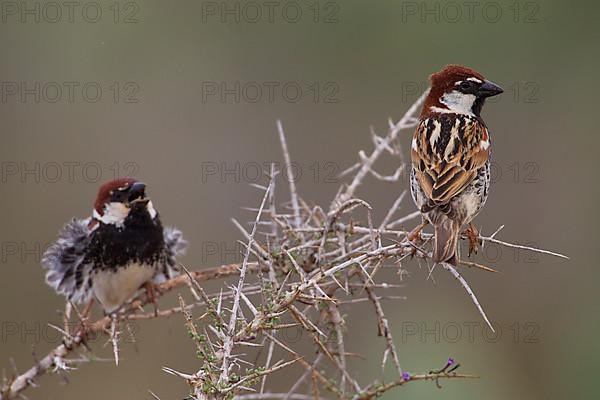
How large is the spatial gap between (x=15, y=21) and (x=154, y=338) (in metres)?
3.24

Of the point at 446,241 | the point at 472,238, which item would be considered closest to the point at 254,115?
the point at 472,238

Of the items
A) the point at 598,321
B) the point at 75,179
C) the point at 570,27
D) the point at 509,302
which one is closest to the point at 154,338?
the point at 75,179

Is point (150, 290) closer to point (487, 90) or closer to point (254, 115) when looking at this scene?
point (487, 90)

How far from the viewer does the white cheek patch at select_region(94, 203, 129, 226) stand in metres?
5.22

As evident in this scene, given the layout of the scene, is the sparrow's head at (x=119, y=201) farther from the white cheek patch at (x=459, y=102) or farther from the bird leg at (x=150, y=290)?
the white cheek patch at (x=459, y=102)

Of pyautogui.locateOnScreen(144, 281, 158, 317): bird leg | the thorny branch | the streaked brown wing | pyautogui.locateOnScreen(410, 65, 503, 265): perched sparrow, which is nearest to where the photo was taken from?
the thorny branch

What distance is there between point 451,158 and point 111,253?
79.2 inches

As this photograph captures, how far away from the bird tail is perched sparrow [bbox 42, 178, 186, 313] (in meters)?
1.89

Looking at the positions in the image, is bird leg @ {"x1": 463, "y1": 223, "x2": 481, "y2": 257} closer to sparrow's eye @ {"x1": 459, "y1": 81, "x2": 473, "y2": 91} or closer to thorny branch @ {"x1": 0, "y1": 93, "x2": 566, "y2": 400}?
thorny branch @ {"x1": 0, "y1": 93, "x2": 566, "y2": 400}

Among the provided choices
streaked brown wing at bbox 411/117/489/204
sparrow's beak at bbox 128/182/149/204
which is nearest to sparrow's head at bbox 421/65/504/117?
streaked brown wing at bbox 411/117/489/204

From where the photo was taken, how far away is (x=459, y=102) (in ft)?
15.9

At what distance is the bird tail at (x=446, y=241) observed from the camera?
147 inches

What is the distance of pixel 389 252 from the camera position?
3.42 m

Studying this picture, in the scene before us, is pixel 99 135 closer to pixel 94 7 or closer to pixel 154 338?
pixel 94 7
